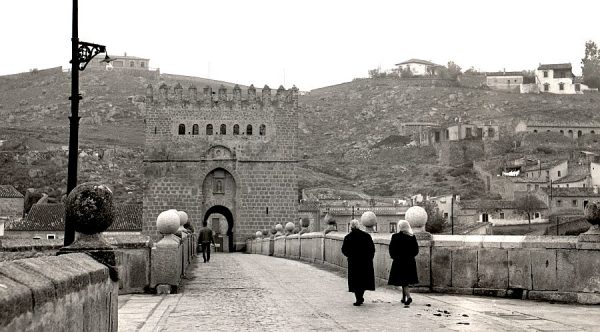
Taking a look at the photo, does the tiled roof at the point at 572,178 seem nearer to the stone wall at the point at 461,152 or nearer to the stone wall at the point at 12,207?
the stone wall at the point at 461,152

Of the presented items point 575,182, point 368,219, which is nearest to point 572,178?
point 575,182

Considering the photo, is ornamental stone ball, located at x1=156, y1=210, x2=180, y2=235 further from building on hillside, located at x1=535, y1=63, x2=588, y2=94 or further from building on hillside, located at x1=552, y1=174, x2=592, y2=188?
building on hillside, located at x1=535, y1=63, x2=588, y2=94

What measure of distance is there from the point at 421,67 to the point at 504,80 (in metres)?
22.6

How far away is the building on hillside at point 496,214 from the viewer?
2795 inches

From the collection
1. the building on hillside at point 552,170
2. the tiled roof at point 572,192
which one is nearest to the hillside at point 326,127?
the building on hillside at point 552,170

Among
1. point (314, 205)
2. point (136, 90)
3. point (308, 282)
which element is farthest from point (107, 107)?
point (308, 282)

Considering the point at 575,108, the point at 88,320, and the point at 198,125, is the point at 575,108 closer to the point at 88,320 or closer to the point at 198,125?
the point at 198,125

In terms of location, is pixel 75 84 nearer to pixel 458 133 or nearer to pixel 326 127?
pixel 458 133

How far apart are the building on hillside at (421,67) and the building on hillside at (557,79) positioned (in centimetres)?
2896

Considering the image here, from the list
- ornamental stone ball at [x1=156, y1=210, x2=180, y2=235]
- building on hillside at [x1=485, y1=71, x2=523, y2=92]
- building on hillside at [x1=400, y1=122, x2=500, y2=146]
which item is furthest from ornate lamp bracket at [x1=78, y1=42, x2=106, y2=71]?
building on hillside at [x1=485, y1=71, x2=523, y2=92]

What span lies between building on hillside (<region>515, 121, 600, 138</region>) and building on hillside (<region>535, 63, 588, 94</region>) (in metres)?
25.6

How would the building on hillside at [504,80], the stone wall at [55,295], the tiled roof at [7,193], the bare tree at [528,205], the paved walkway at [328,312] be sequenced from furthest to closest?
the building on hillside at [504,80] → the tiled roof at [7,193] → the bare tree at [528,205] → the paved walkway at [328,312] → the stone wall at [55,295]

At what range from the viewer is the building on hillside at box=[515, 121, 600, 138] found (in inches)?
4685

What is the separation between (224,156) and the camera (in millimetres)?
49969
